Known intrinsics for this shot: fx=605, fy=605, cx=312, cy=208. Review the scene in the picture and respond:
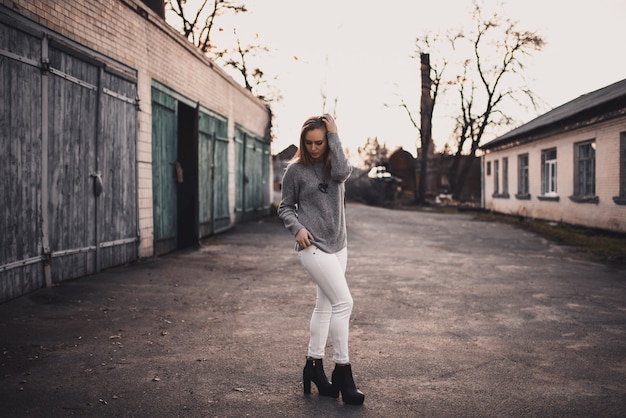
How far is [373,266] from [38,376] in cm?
640

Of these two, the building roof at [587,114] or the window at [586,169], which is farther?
the window at [586,169]

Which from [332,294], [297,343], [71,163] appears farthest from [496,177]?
[332,294]

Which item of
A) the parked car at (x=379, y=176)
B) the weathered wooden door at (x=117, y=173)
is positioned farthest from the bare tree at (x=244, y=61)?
the weathered wooden door at (x=117, y=173)

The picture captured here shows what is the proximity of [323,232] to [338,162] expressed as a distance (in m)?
0.43

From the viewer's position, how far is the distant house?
1534 centimetres

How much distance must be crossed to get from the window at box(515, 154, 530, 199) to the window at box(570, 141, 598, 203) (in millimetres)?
5141

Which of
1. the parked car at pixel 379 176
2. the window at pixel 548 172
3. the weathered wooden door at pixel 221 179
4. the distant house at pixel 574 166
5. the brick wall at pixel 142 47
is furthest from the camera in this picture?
the parked car at pixel 379 176

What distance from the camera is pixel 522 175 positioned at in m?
23.8

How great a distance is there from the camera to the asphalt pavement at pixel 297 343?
3.57 m

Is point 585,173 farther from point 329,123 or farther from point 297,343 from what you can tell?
point 329,123

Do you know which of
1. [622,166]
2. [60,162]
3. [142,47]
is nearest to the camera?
[60,162]

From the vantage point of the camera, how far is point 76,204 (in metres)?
7.55

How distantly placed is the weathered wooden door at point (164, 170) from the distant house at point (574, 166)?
10.6 m

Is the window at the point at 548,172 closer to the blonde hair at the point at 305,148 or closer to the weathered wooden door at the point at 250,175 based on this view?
the weathered wooden door at the point at 250,175
